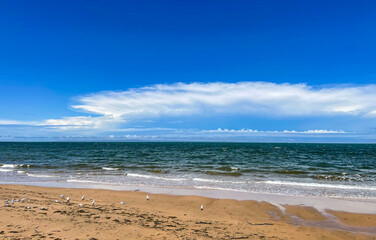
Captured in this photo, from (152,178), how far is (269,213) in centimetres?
1115

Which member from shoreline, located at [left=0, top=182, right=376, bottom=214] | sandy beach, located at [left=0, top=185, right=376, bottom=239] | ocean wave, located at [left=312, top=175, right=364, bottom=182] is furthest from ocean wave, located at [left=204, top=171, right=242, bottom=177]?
sandy beach, located at [left=0, top=185, right=376, bottom=239]

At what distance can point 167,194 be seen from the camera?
13.3 m

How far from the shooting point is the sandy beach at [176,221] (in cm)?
669

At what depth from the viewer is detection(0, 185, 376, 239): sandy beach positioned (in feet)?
→ 21.9

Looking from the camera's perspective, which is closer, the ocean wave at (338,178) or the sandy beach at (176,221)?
the sandy beach at (176,221)

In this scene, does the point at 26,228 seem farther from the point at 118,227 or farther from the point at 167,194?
Result: the point at 167,194


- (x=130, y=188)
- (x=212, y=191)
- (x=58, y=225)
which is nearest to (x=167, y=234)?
(x=58, y=225)

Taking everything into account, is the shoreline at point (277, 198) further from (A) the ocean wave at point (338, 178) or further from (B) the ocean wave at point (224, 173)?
(A) the ocean wave at point (338, 178)

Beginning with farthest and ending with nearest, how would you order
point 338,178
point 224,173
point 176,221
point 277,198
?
1. point 224,173
2. point 338,178
3. point 277,198
4. point 176,221

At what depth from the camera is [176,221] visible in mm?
8117

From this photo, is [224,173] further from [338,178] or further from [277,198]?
[277,198]

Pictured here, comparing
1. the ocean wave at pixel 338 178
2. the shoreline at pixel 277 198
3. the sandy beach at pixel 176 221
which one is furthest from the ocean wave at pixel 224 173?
the sandy beach at pixel 176 221

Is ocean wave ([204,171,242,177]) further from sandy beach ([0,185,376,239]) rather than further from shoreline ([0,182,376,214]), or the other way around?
sandy beach ([0,185,376,239])

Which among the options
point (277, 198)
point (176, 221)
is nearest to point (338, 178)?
point (277, 198)
